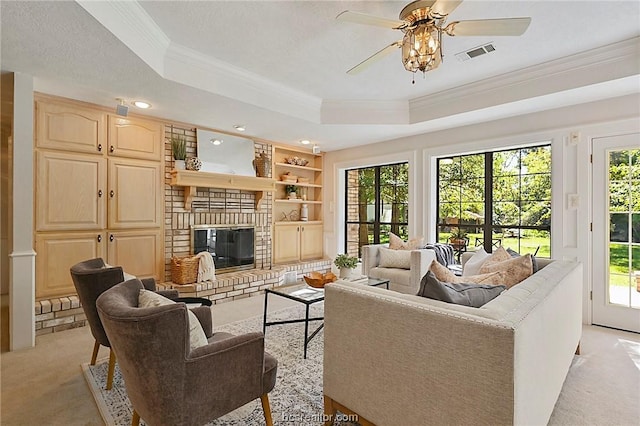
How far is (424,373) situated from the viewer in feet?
4.42

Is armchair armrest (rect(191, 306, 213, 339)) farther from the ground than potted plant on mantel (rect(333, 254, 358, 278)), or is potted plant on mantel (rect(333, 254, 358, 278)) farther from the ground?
potted plant on mantel (rect(333, 254, 358, 278))

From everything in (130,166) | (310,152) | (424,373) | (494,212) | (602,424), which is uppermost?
(310,152)

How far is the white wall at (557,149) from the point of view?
339 centimetres

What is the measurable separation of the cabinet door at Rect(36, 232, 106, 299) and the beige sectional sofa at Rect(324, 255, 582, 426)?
321cm

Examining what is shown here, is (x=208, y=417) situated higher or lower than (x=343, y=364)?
lower

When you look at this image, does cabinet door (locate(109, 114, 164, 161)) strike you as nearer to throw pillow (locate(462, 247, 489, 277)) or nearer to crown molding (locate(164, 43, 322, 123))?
crown molding (locate(164, 43, 322, 123))

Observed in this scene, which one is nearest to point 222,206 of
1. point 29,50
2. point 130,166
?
point 130,166

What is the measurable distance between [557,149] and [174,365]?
4.26 m

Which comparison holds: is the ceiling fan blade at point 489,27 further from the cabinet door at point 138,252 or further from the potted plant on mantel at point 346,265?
the cabinet door at point 138,252

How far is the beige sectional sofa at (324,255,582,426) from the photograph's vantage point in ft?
3.81

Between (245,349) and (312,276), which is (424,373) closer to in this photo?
(245,349)

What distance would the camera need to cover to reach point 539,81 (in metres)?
3.24

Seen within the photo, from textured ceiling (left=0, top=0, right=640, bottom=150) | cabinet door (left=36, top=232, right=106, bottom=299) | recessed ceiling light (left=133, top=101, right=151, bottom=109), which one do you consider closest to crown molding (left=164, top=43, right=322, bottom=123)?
textured ceiling (left=0, top=0, right=640, bottom=150)

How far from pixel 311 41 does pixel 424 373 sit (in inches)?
103
